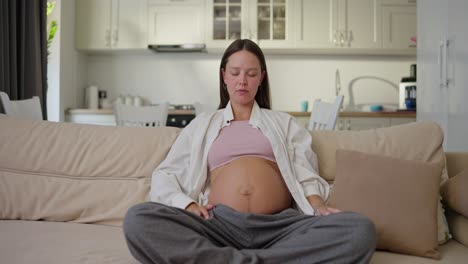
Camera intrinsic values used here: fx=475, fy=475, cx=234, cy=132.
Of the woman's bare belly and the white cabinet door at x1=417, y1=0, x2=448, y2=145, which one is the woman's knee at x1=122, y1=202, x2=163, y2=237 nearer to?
the woman's bare belly

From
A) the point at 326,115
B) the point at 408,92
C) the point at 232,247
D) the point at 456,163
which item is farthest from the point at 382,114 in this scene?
the point at 232,247

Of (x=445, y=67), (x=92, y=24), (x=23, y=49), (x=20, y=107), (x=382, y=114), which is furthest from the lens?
(x=92, y=24)

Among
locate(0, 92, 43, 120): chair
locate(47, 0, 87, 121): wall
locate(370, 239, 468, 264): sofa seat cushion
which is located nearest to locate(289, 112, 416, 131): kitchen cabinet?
locate(47, 0, 87, 121): wall

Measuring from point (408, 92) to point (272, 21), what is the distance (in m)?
1.46

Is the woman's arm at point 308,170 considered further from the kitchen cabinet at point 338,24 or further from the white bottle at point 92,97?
the white bottle at point 92,97

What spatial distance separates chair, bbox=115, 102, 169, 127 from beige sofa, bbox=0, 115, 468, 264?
41.9 inches

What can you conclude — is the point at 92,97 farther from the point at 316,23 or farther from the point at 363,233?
the point at 363,233

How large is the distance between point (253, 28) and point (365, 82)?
4.24 ft

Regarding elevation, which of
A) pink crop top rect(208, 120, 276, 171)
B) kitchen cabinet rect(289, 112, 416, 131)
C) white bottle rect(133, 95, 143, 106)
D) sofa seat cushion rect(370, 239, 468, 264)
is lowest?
sofa seat cushion rect(370, 239, 468, 264)

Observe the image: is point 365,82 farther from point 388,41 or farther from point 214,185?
point 214,185

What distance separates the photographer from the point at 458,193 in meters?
1.54

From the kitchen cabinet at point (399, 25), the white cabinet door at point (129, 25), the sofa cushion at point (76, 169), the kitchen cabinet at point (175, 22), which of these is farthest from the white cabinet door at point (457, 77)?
the white cabinet door at point (129, 25)

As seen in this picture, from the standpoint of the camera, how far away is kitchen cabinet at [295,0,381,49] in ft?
15.0

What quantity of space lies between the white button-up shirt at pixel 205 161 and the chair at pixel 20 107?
1.22 m
